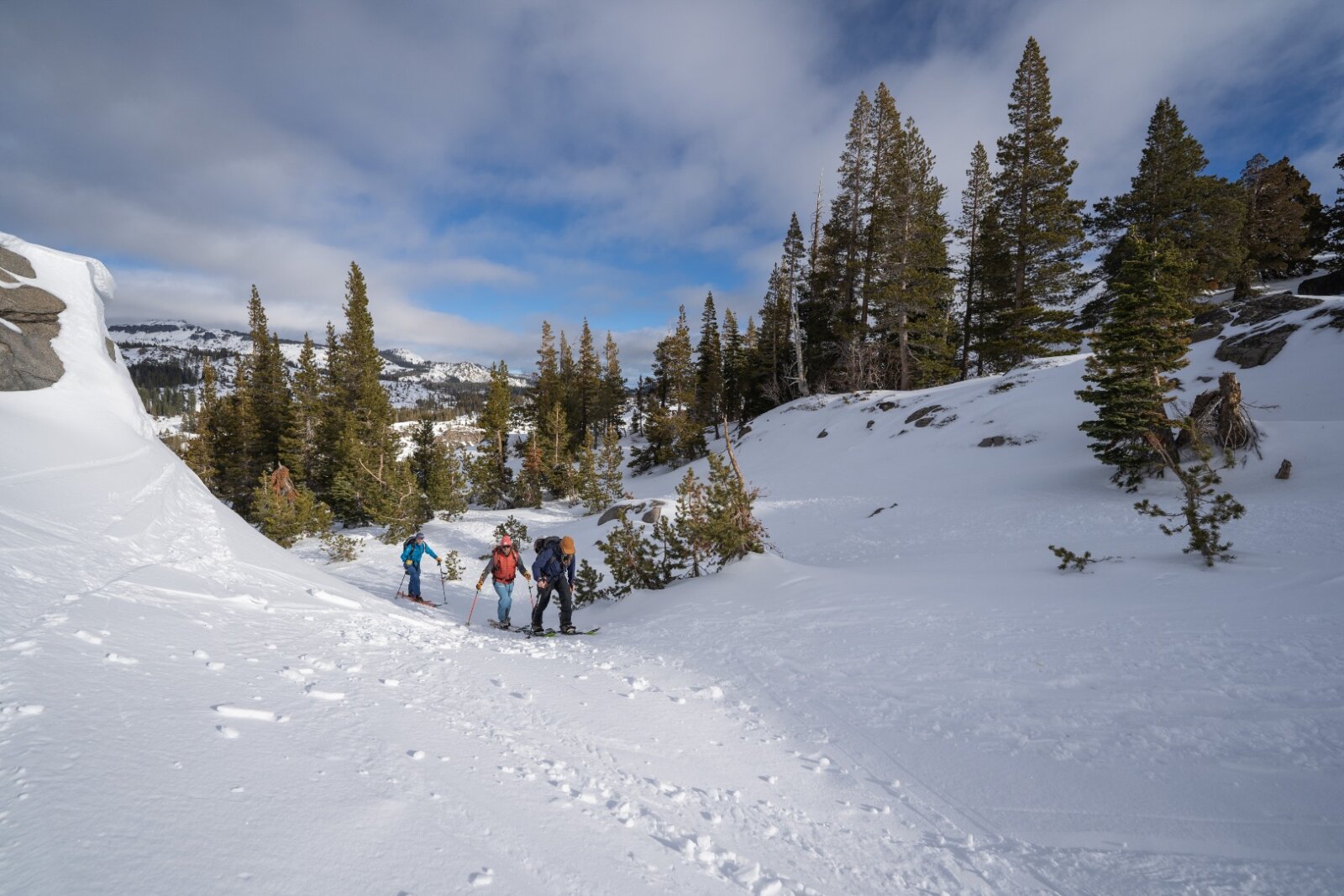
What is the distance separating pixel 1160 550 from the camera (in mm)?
8742

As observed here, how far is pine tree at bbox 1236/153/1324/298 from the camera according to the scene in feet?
106

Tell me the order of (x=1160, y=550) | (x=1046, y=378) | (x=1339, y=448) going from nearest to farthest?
(x=1160, y=550) < (x=1339, y=448) < (x=1046, y=378)

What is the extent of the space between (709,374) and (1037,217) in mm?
26464

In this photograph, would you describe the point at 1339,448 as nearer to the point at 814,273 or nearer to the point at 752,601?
the point at 752,601

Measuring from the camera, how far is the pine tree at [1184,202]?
27219mm

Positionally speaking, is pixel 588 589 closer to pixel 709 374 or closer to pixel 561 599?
pixel 561 599

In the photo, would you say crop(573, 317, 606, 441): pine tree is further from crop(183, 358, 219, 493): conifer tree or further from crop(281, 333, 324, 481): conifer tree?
crop(183, 358, 219, 493): conifer tree

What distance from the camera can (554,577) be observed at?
9.38 metres

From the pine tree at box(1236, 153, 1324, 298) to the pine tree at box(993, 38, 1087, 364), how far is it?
14.4 m

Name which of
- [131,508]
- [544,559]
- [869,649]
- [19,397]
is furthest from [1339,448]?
[19,397]

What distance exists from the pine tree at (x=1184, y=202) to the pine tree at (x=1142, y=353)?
19651 mm

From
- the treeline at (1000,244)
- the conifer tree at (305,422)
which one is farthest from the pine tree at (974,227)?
Answer: the conifer tree at (305,422)

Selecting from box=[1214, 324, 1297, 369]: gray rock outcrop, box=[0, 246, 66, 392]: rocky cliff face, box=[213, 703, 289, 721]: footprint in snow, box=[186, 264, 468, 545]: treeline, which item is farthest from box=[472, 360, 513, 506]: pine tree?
box=[1214, 324, 1297, 369]: gray rock outcrop

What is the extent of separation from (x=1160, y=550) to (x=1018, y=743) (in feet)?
23.2
